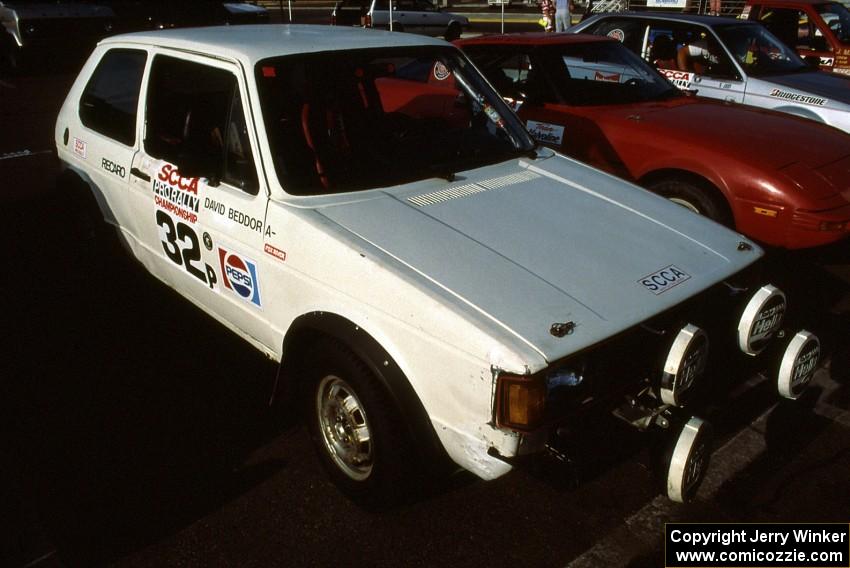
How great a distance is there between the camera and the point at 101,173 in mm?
4066

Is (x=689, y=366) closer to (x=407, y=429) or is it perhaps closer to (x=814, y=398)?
(x=407, y=429)

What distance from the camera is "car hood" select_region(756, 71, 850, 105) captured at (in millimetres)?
6348

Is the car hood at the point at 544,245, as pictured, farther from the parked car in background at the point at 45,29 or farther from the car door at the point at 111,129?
the parked car in background at the point at 45,29

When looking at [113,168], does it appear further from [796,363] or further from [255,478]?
[796,363]

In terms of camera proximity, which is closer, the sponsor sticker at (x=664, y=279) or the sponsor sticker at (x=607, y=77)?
the sponsor sticker at (x=664, y=279)

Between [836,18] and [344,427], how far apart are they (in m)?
9.44

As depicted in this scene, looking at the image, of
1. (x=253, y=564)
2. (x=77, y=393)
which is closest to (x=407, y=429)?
(x=253, y=564)

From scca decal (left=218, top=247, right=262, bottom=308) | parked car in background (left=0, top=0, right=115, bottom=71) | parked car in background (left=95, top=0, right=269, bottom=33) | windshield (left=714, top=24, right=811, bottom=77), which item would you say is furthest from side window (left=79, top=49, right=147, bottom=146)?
parked car in background (left=95, top=0, right=269, bottom=33)

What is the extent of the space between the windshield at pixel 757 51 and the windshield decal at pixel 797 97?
285mm

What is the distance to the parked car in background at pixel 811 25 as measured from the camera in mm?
8688

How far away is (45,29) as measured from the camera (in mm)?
14477

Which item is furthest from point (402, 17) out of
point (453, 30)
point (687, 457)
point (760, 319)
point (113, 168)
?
point (687, 457)

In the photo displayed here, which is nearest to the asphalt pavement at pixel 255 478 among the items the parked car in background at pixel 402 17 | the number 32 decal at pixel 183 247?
the number 32 decal at pixel 183 247

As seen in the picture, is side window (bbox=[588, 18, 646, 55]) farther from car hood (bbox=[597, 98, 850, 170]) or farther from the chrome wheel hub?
the chrome wheel hub
